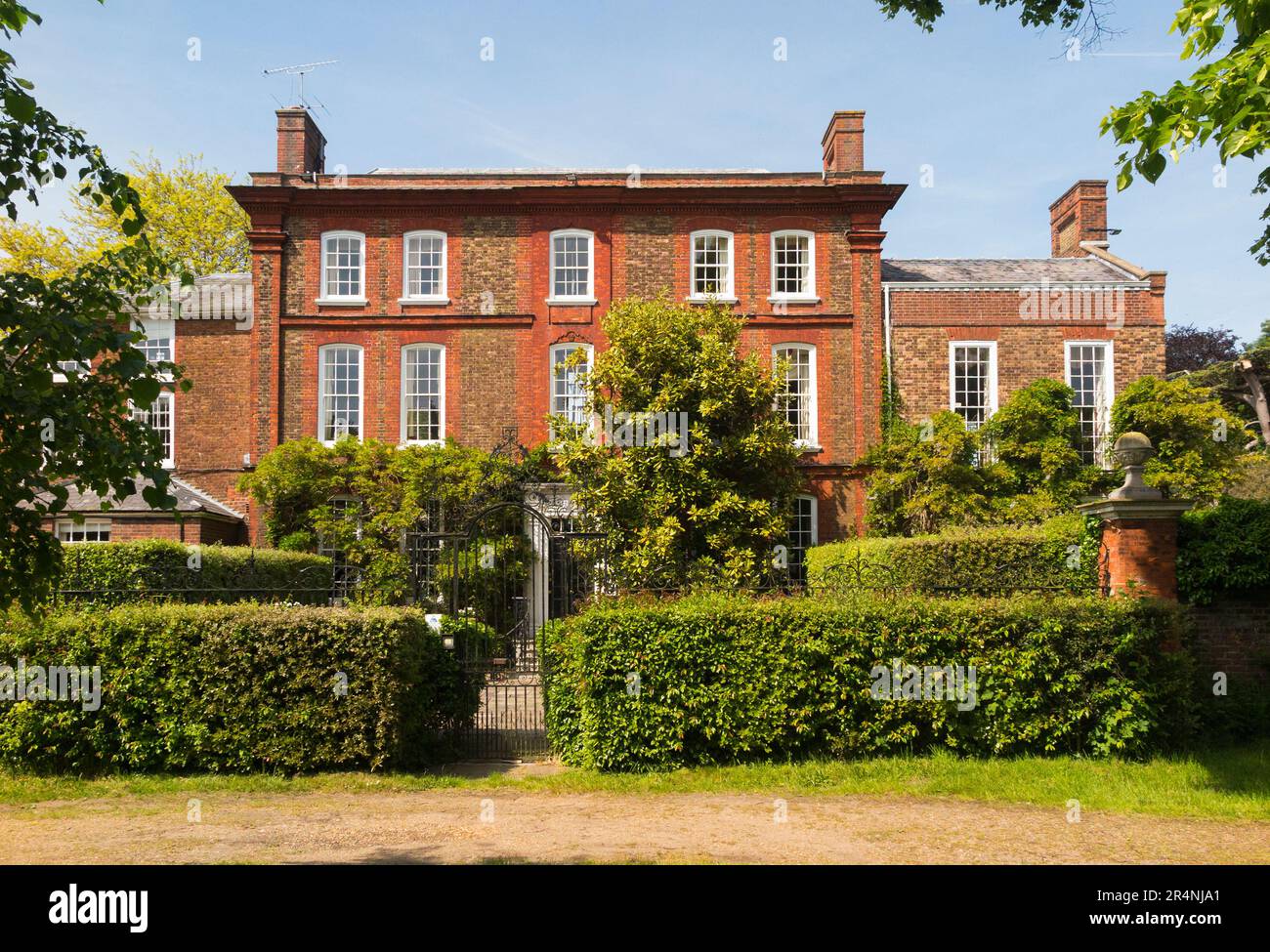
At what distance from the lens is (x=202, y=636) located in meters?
10.4

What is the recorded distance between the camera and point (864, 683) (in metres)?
10.5

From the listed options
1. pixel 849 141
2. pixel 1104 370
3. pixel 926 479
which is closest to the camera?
pixel 926 479

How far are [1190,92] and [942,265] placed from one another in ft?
64.2

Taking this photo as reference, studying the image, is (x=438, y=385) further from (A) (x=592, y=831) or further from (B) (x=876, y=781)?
(A) (x=592, y=831)

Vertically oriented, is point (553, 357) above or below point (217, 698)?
above

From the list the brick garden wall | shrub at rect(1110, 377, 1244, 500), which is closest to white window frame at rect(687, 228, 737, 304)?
shrub at rect(1110, 377, 1244, 500)

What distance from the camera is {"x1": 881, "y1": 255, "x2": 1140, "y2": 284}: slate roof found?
24.2m

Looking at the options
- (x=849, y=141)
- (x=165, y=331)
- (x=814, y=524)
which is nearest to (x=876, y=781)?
(x=814, y=524)

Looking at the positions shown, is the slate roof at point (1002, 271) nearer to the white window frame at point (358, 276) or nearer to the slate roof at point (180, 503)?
the white window frame at point (358, 276)

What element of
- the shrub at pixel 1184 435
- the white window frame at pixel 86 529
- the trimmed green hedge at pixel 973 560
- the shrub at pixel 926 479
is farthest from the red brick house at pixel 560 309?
the trimmed green hedge at pixel 973 560

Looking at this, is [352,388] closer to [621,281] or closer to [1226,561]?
[621,281]

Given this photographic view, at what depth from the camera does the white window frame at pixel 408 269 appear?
2417 centimetres

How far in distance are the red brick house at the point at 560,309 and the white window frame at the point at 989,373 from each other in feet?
0.17

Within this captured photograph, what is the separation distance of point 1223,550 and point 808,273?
48.4ft
